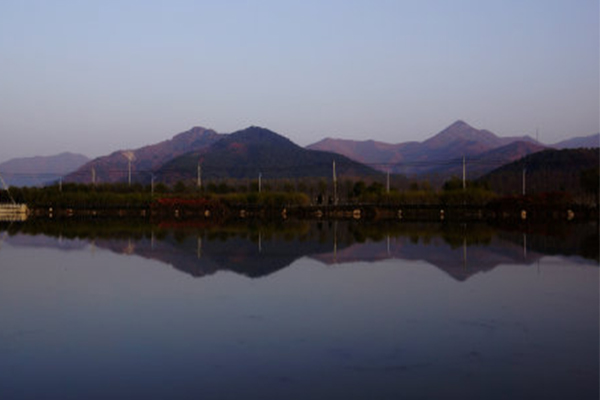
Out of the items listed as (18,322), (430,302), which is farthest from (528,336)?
(18,322)

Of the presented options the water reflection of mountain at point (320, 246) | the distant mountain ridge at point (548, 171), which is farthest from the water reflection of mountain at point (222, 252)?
the distant mountain ridge at point (548, 171)

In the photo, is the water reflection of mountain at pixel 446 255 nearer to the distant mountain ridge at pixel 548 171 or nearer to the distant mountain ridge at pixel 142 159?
the distant mountain ridge at pixel 548 171

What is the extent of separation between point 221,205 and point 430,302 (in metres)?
33.6

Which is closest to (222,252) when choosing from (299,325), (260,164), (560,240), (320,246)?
(320,246)

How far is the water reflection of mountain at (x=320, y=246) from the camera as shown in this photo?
609 inches

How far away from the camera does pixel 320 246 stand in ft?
65.0

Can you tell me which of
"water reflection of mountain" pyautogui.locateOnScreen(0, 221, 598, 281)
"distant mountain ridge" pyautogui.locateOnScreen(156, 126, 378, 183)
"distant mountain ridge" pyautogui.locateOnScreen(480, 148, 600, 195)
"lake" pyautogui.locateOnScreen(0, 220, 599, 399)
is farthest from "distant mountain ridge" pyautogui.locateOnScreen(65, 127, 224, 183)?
"lake" pyautogui.locateOnScreen(0, 220, 599, 399)

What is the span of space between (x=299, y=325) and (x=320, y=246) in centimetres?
1102

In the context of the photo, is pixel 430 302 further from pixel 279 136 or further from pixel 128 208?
pixel 279 136

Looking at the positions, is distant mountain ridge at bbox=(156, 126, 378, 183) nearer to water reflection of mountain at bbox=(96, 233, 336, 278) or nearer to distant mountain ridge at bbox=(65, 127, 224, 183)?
distant mountain ridge at bbox=(65, 127, 224, 183)

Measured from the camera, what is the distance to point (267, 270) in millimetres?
14219

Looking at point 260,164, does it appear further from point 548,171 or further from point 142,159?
point 548,171

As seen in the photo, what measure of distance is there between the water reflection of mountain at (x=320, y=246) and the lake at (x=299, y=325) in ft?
0.51

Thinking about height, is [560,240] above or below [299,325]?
above
